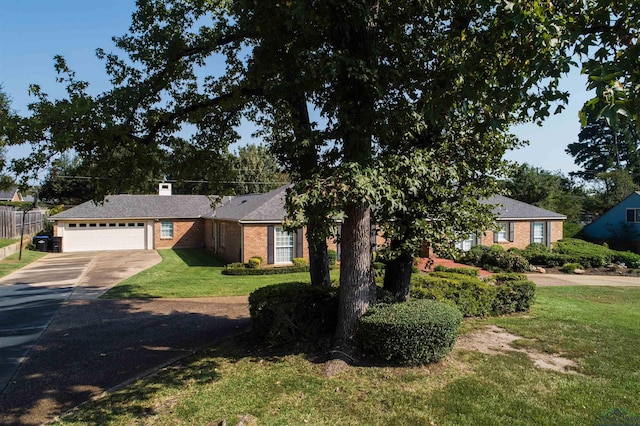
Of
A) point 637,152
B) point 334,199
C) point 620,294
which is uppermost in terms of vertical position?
point 637,152

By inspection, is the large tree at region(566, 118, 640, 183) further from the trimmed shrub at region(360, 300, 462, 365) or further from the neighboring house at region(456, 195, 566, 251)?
the trimmed shrub at region(360, 300, 462, 365)

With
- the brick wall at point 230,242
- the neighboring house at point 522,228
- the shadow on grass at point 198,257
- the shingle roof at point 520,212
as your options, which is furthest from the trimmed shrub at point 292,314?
the shingle roof at point 520,212

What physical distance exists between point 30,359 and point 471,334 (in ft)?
26.5

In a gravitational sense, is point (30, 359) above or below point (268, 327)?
below

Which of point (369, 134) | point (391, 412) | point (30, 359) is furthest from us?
point (30, 359)

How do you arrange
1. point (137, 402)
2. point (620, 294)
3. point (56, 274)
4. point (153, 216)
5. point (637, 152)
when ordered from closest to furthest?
point (137, 402), point (620, 294), point (56, 274), point (153, 216), point (637, 152)

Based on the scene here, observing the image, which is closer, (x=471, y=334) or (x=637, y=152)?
(x=471, y=334)

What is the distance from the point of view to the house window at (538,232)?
24484 millimetres

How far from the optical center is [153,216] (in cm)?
2684

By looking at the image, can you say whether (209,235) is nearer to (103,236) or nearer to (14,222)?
(103,236)

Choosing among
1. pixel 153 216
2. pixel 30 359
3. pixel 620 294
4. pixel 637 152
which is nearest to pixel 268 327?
pixel 30 359

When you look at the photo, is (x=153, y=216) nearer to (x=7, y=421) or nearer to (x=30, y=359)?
(x=30, y=359)

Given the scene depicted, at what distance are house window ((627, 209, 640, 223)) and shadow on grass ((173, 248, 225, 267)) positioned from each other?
86.8 ft

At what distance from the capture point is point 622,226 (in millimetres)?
26641
